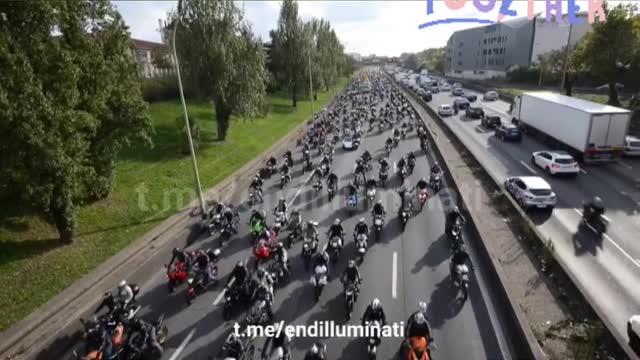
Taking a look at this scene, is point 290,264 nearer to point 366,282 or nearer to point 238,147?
point 366,282

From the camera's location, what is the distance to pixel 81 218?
60.5 ft

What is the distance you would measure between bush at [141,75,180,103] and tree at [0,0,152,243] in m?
26.6

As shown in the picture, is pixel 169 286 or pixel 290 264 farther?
pixel 290 264

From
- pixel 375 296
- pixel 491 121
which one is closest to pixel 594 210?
pixel 375 296

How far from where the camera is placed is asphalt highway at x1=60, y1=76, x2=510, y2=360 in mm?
10484

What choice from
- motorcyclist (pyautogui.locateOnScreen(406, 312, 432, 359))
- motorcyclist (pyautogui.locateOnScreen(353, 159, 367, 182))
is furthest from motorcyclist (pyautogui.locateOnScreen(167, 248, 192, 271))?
motorcyclist (pyautogui.locateOnScreen(353, 159, 367, 182))

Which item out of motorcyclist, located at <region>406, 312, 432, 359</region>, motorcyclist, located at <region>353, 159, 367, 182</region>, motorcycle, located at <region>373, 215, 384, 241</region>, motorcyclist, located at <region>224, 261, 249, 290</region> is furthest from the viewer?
motorcyclist, located at <region>353, 159, 367, 182</region>

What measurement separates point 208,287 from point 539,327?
32.9ft

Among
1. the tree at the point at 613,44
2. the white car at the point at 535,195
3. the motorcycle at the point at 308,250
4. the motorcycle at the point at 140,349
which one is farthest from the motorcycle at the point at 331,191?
the tree at the point at 613,44

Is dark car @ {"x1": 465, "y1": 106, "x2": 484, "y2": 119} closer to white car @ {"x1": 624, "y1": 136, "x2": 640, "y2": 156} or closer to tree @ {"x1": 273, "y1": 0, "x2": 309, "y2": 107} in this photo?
white car @ {"x1": 624, "y1": 136, "x2": 640, "y2": 156}

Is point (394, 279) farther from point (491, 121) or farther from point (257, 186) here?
point (491, 121)

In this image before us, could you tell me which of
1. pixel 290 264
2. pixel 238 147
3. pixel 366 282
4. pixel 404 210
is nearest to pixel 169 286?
pixel 290 264

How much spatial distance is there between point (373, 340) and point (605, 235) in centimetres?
1211

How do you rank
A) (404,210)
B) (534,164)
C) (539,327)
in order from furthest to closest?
1. (534,164)
2. (404,210)
3. (539,327)
